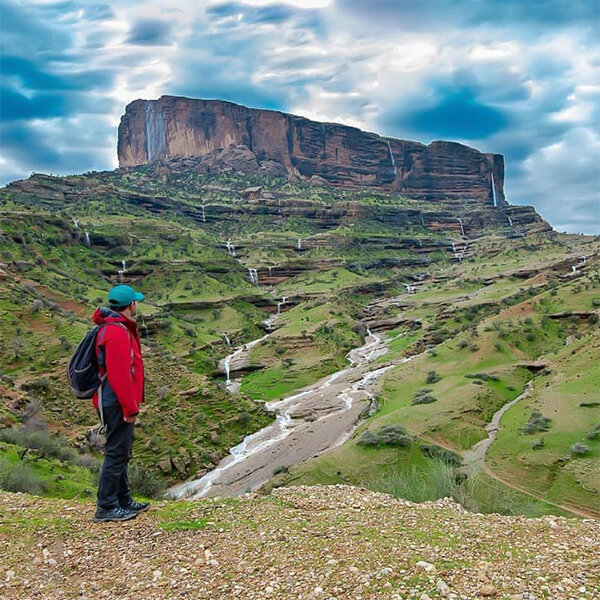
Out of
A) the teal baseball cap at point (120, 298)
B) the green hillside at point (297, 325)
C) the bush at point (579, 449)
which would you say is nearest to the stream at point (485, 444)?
the green hillside at point (297, 325)

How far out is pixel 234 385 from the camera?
48281 millimetres

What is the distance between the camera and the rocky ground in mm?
4914

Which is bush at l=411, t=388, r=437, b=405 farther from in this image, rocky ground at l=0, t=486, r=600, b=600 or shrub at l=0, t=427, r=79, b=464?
rocky ground at l=0, t=486, r=600, b=600

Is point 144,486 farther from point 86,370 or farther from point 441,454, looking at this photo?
point 441,454

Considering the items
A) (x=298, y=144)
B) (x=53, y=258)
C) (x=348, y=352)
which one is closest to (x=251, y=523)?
(x=348, y=352)

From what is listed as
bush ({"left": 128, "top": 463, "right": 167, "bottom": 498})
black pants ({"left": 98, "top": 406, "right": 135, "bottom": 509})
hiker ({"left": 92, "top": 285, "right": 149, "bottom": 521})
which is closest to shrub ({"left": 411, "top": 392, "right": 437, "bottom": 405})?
bush ({"left": 128, "top": 463, "right": 167, "bottom": 498})

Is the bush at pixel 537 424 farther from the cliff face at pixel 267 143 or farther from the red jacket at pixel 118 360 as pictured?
the cliff face at pixel 267 143

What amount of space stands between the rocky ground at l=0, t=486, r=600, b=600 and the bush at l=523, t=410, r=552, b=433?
1715 cm

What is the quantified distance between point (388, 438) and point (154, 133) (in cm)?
19506

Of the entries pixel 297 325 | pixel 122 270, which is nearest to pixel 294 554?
pixel 297 325

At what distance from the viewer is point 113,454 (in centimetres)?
670

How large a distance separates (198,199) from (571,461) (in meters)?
130

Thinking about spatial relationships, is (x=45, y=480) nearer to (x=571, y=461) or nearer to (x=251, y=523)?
(x=251, y=523)

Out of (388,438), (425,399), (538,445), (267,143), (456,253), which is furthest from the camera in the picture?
(267,143)
